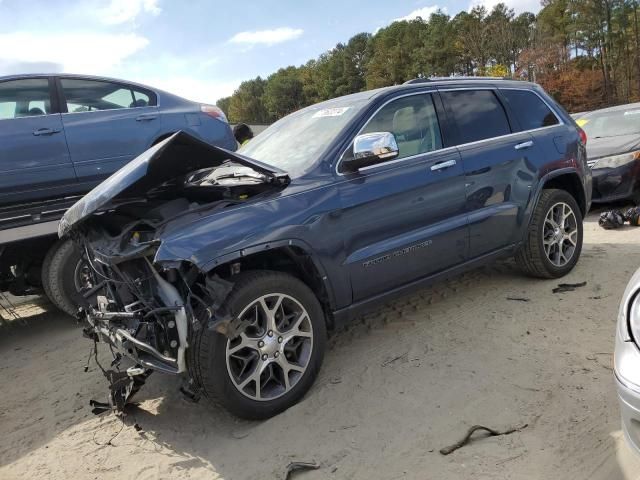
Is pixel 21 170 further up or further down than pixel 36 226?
further up

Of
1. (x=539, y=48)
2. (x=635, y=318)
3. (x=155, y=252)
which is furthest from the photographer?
(x=539, y=48)

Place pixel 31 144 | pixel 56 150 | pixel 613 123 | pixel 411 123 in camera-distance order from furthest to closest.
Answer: pixel 613 123, pixel 56 150, pixel 31 144, pixel 411 123

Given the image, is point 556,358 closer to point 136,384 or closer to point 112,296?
point 136,384

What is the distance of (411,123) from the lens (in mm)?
4020

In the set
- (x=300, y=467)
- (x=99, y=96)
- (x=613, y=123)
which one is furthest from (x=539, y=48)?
(x=300, y=467)

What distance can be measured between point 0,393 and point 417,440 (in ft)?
10.4

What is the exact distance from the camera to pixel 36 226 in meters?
4.54

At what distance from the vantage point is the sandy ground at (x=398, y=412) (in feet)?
8.41

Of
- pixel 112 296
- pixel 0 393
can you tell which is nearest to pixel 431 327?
pixel 112 296

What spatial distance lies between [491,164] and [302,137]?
1580 mm

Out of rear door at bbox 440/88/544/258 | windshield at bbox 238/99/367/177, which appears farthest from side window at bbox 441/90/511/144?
windshield at bbox 238/99/367/177

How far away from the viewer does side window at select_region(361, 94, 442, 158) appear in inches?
152

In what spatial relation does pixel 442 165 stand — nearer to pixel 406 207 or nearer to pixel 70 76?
pixel 406 207

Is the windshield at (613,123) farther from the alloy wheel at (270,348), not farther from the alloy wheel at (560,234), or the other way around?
the alloy wheel at (270,348)
